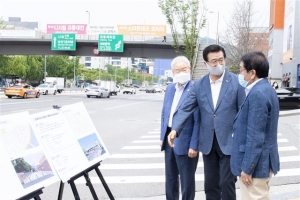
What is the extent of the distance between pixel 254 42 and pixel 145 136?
828 inches

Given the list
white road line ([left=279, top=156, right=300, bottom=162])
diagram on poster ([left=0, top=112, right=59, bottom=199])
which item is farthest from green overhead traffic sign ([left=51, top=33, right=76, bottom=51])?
diagram on poster ([left=0, top=112, right=59, bottom=199])

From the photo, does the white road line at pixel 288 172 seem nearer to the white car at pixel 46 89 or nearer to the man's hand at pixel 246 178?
the man's hand at pixel 246 178

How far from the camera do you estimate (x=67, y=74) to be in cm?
Answer: 7956

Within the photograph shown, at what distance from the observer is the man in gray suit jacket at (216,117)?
4.11m

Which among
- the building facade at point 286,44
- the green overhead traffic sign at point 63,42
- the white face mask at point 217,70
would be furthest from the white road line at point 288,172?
the green overhead traffic sign at point 63,42

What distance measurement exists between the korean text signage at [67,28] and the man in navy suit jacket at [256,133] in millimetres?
39465

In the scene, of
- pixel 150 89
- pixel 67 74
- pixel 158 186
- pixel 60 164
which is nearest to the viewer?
pixel 60 164

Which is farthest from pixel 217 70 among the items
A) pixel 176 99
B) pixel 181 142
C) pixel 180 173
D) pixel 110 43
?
pixel 110 43

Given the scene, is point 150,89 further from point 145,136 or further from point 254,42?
point 145,136

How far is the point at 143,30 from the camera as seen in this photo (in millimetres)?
40438

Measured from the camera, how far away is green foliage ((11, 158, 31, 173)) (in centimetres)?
330

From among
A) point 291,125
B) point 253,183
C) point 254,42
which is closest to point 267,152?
point 253,183

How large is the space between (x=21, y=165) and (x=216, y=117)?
2.02m

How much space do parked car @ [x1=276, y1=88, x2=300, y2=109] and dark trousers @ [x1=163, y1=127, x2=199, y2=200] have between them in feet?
55.4
